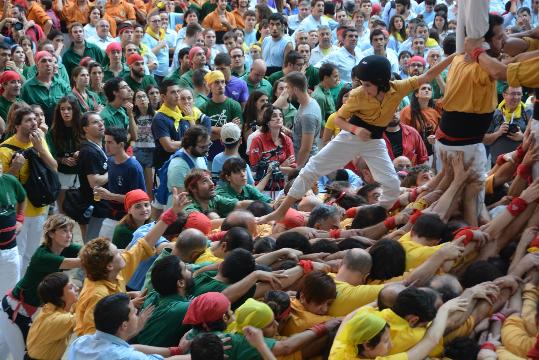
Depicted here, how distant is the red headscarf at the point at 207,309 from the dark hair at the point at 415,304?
1.10 meters

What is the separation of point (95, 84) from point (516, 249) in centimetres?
694

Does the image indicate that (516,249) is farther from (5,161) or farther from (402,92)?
(5,161)

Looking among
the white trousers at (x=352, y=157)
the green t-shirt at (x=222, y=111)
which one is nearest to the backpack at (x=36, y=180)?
the white trousers at (x=352, y=157)

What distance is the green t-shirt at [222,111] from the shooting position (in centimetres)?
1222

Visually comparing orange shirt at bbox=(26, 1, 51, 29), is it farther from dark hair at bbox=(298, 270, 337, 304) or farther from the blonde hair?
dark hair at bbox=(298, 270, 337, 304)

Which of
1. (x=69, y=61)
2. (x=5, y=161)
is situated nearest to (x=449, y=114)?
(x=5, y=161)

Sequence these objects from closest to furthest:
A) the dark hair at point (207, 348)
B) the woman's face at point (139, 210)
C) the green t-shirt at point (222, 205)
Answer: the dark hair at point (207, 348), the woman's face at point (139, 210), the green t-shirt at point (222, 205)

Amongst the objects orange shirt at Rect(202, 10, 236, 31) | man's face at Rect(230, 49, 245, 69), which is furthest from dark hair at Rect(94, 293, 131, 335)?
orange shirt at Rect(202, 10, 236, 31)

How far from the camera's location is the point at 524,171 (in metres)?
8.09

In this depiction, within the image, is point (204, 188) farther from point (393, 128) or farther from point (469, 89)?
point (393, 128)

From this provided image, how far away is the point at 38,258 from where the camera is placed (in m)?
7.84

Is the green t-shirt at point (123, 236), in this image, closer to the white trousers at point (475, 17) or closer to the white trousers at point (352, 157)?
the white trousers at point (352, 157)

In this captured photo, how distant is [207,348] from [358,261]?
60.9 inches

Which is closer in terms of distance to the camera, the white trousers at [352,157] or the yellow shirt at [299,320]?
the yellow shirt at [299,320]
